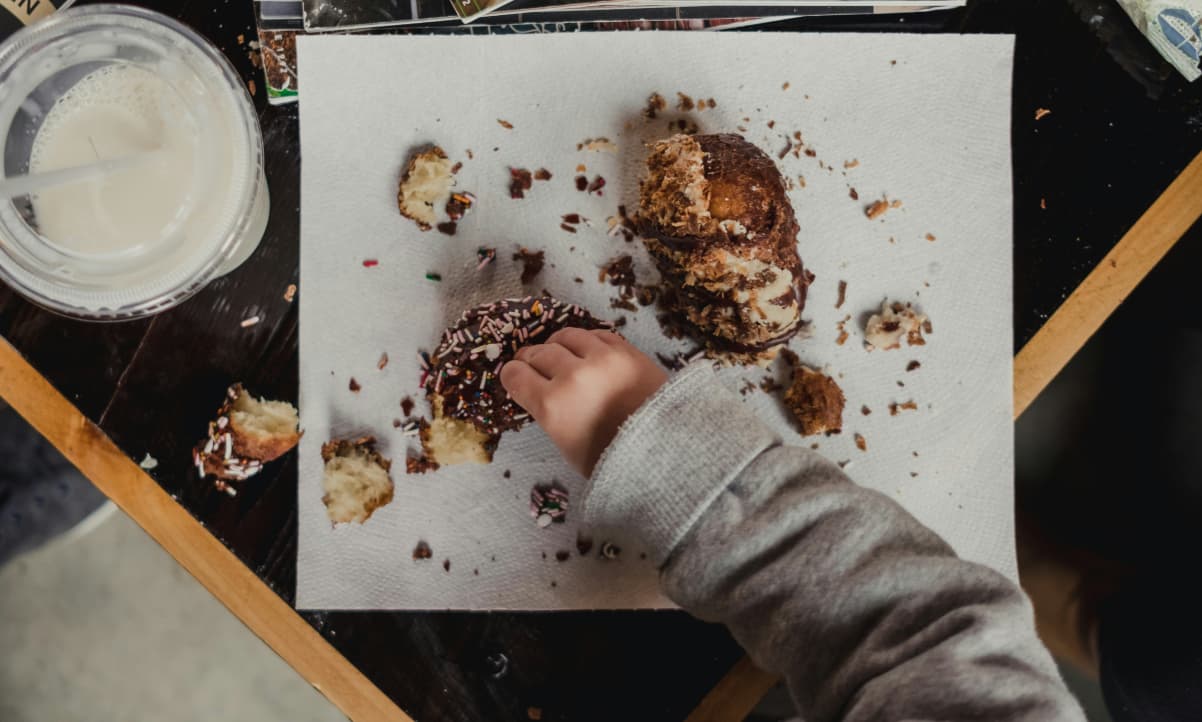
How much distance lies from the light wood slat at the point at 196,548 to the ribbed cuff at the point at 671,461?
0.36 metres

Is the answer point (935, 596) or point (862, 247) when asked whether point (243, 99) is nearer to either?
point (862, 247)

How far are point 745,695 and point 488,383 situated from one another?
0.46 meters

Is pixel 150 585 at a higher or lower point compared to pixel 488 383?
lower

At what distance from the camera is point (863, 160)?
0.96 m

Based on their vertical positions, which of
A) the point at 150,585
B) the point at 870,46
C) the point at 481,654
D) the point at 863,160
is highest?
the point at 870,46

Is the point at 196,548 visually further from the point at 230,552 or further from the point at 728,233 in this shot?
the point at 728,233

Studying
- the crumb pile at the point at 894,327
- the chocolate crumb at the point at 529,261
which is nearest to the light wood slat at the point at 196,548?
the chocolate crumb at the point at 529,261

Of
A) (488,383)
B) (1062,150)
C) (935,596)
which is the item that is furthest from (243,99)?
(1062,150)

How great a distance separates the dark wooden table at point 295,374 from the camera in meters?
0.92

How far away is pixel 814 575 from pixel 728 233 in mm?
345

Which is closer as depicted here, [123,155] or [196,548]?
[123,155]

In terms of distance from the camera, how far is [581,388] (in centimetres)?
85

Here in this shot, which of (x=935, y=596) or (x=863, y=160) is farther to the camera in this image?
(x=863, y=160)

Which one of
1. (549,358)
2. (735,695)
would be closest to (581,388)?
(549,358)
